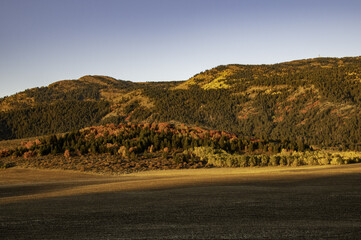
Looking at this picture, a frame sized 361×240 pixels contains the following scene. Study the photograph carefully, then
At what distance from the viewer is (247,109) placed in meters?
57.2

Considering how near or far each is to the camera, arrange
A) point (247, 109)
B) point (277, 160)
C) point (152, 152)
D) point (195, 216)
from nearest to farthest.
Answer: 1. point (195, 216)
2. point (277, 160)
3. point (152, 152)
4. point (247, 109)

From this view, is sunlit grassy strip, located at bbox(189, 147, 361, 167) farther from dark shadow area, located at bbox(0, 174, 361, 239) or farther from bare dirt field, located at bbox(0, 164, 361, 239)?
dark shadow area, located at bbox(0, 174, 361, 239)

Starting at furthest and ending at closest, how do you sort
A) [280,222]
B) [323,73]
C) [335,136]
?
[323,73] < [335,136] < [280,222]

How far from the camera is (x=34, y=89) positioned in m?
113

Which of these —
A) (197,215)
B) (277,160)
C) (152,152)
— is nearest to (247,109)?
(152,152)

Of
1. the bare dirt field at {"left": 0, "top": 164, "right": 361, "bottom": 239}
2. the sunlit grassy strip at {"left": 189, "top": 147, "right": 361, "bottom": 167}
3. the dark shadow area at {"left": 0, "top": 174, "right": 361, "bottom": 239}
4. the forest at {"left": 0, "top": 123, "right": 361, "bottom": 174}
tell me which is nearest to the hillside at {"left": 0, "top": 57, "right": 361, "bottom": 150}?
the forest at {"left": 0, "top": 123, "right": 361, "bottom": 174}

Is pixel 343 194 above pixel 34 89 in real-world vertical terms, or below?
below

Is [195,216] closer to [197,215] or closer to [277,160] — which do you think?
[197,215]

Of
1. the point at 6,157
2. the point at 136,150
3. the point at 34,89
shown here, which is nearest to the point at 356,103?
the point at 136,150

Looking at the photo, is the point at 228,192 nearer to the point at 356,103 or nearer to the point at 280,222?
the point at 280,222

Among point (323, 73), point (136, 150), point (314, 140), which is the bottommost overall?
point (314, 140)

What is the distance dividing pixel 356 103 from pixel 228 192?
4461 centimetres

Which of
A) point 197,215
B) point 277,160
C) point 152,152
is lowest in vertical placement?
point 277,160

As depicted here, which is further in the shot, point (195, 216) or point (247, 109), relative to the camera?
point (247, 109)
